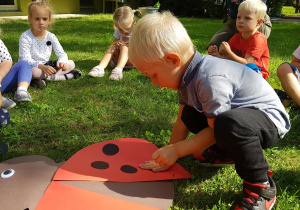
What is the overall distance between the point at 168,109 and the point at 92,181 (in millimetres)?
1111

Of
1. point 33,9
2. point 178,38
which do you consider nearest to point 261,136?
point 178,38

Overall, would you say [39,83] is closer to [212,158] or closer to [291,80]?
[212,158]

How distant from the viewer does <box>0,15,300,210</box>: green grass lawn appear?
155 centimetres

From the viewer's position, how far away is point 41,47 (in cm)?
331

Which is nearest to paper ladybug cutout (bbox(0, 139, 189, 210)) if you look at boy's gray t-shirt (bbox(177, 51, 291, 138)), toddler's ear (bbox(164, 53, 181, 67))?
boy's gray t-shirt (bbox(177, 51, 291, 138))

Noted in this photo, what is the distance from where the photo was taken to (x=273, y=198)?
1.41 meters

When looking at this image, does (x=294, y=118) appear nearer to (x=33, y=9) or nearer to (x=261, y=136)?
(x=261, y=136)

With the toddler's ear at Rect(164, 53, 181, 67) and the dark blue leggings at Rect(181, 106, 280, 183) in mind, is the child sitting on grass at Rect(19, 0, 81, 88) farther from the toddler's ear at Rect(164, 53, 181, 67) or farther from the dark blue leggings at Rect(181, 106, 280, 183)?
the dark blue leggings at Rect(181, 106, 280, 183)

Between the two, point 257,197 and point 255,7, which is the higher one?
point 255,7

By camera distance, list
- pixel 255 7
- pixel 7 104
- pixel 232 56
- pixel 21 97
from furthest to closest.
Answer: pixel 255 7 → pixel 232 56 → pixel 21 97 → pixel 7 104

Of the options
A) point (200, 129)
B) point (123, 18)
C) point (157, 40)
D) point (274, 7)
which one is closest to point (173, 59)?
point (157, 40)

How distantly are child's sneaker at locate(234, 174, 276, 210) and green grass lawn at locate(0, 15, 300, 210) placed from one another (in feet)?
0.28

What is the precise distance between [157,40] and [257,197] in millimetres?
831

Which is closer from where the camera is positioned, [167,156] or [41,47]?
[167,156]
